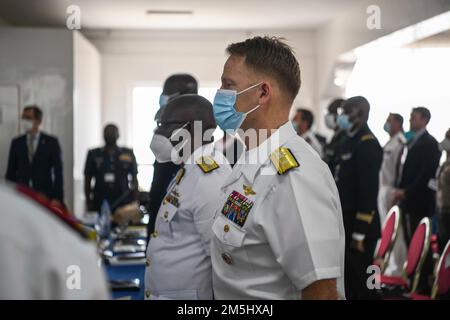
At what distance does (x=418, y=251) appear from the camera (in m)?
3.96

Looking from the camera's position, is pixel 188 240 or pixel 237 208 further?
pixel 188 240

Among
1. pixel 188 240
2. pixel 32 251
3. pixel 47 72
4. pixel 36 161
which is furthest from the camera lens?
pixel 47 72

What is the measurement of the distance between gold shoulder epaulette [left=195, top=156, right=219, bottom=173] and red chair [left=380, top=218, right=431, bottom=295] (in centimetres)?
199

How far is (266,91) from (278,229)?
364 mm

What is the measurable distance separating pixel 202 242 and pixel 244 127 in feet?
1.97

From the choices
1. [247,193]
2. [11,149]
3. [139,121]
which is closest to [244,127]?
[247,193]

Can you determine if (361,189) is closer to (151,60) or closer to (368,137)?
(368,137)

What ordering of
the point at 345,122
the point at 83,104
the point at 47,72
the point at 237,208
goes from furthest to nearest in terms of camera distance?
the point at 83,104 < the point at 47,72 < the point at 345,122 < the point at 237,208

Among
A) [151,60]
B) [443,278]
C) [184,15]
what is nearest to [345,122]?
[443,278]

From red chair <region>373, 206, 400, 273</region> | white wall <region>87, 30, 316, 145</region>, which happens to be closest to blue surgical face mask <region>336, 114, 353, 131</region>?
red chair <region>373, 206, 400, 273</region>

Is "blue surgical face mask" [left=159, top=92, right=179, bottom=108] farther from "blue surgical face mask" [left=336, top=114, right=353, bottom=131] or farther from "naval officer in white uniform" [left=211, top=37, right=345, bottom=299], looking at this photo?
"blue surgical face mask" [left=336, top=114, right=353, bottom=131]

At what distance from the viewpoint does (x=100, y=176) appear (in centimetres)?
660

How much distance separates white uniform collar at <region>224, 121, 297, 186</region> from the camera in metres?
1.60
